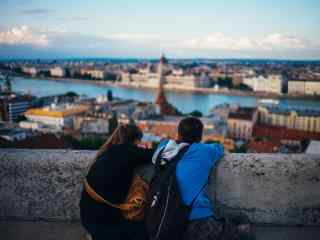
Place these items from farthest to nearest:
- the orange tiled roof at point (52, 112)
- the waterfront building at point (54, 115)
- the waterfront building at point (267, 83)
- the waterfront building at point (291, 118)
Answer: the waterfront building at point (267, 83) < the orange tiled roof at point (52, 112) < the waterfront building at point (54, 115) < the waterfront building at point (291, 118)

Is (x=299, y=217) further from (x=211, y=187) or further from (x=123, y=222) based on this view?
(x=123, y=222)

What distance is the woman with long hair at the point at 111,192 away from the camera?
879 mm

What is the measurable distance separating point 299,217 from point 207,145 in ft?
1.21

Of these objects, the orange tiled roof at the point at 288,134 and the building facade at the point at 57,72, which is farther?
the building facade at the point at 57,72

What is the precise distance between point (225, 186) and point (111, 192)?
0.36m

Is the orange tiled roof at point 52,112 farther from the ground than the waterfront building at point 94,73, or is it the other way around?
the waterfront building at point 94,73

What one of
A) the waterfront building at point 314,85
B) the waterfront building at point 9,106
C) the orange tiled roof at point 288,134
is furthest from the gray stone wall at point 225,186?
the orange tiled roof at point 288,134

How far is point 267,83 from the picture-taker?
28922 millimetres

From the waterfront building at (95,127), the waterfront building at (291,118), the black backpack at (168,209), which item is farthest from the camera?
the waterfront building at (291,118)

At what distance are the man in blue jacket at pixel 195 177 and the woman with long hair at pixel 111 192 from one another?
84 mm

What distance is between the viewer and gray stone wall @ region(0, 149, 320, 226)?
3.52ft

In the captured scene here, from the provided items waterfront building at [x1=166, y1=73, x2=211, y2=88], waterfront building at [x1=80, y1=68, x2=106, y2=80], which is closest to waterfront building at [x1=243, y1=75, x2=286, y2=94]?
waterfront building at [x1=166, y1=73, x2=211, y2=88]

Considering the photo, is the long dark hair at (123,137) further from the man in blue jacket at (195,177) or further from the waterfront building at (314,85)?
the waterfront building at (314,85)

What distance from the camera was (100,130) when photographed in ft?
44.8
